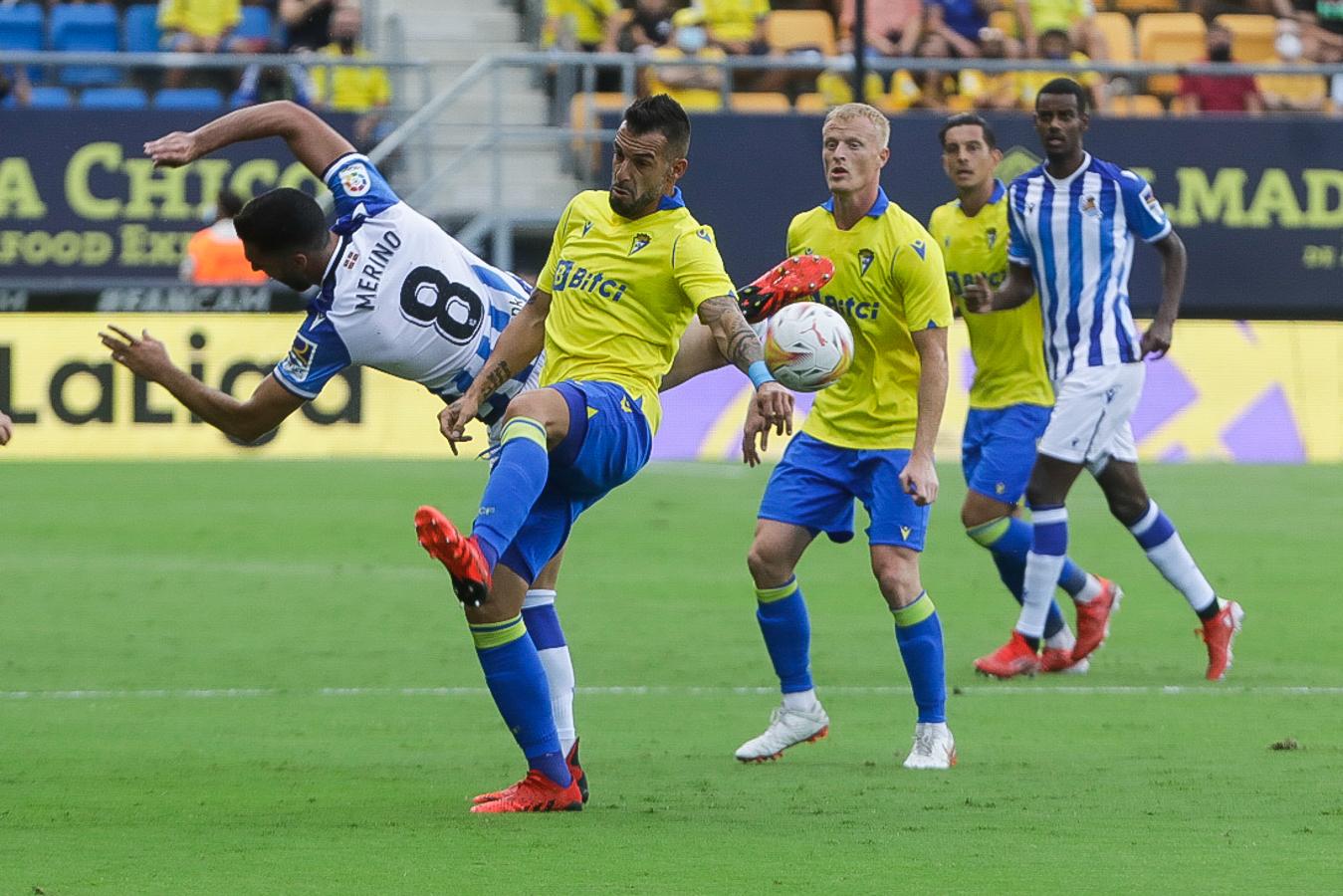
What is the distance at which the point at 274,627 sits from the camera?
10.5 m

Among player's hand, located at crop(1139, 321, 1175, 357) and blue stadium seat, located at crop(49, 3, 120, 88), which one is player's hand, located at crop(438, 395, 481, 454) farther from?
blue stadium seat, located at crop(49, 3, 120, 88)

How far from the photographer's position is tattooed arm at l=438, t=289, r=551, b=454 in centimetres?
673

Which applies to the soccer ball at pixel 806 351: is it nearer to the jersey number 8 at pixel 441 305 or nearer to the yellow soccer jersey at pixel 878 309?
the yellow soccer jersey at pixel 878 309

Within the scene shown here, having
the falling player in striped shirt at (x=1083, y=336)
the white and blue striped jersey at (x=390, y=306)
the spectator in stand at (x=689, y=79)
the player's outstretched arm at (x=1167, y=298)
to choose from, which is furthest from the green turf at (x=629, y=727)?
the spectator in stand at (x=689, y=79)

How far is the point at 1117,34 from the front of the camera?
23969 mm

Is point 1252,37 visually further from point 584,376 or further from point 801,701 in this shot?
point 584,376

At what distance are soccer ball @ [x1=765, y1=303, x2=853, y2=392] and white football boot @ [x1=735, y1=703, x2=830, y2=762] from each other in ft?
4.41

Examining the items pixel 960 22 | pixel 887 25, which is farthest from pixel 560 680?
pixel 960 22

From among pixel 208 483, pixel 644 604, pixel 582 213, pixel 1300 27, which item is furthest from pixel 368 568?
pixel 1300 27

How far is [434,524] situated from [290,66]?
15.5m

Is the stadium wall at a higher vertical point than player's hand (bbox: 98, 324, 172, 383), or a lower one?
lower

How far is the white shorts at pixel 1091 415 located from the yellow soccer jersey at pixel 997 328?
409 mm

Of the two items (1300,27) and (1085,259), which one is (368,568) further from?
(1300,27)

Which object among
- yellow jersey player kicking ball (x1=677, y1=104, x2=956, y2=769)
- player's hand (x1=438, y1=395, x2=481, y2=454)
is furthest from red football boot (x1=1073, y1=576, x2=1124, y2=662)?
player's hand (x1=438, y1=395, x2=481, y2=454)
